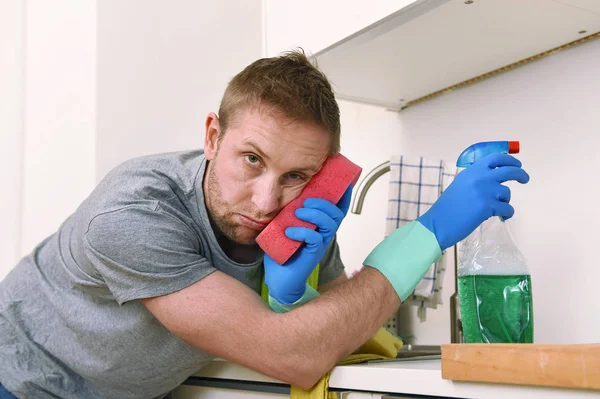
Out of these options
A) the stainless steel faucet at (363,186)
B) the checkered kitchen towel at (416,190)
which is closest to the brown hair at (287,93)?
the stainless steel faucet at (363,186)

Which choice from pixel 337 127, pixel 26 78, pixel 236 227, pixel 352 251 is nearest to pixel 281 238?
pixel 236 227

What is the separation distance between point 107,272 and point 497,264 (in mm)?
570

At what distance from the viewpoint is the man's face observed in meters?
1.01

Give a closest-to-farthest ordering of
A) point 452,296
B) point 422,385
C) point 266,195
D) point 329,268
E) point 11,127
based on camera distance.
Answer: point 422,385 → point 266,195 → point 329,268 → point 452,296 → point 11,127

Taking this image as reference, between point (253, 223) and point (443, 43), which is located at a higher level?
point (443, 43)

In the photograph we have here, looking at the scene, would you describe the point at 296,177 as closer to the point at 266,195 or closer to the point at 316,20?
the point at 266,195

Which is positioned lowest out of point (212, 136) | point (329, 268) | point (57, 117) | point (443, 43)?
point (329, 268)

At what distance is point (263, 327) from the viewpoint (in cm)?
93

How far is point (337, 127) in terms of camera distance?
1089 mm

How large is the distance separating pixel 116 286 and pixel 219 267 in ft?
0.63

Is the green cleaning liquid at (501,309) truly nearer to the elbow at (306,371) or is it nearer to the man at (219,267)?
the man at (219,267)

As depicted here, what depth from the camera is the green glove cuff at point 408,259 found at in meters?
1.02

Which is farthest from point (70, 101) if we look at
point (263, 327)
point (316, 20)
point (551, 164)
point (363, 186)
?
point (551, 164)

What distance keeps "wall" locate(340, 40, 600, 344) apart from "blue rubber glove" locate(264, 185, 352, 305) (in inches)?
21.5
